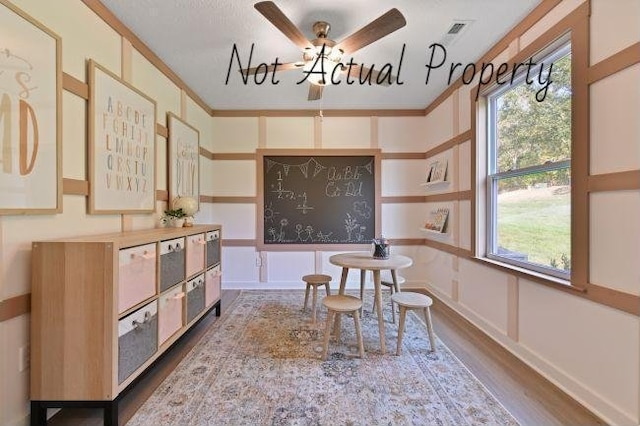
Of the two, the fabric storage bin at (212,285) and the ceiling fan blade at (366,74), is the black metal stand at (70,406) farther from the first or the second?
the ceiling fan blade at (366,74)

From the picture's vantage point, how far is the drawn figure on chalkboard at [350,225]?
4.33 m

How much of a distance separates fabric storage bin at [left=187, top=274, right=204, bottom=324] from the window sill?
265 cm

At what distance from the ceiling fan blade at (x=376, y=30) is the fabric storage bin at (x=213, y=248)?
2.10m

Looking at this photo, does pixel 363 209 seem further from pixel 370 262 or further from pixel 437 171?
pixel 370 262

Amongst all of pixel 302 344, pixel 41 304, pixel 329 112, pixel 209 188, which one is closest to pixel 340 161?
pixel 329 112

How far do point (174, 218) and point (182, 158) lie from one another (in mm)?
810

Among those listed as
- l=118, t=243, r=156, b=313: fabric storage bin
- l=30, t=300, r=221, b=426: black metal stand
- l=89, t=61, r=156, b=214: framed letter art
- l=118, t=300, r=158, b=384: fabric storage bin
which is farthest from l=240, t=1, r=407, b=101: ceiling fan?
l=30, t=300, r=221, b=426: black metal stand

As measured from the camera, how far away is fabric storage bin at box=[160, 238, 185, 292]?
213 centimetres

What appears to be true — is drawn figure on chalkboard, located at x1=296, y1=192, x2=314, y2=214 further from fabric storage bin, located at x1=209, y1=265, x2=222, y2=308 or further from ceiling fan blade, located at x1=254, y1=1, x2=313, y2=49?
ceiling fan blade, located at x1=254, y1=1, x2=313, y2=49

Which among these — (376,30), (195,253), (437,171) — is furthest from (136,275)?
(437,171)

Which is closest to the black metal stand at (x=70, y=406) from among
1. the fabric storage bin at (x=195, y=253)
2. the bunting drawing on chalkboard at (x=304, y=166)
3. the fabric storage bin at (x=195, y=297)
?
the fabric storage bin at (x=195, y=297)

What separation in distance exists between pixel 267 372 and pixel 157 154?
2152 mm

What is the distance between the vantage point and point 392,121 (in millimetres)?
4324

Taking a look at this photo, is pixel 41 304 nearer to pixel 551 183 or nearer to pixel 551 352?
pixel 551 352
